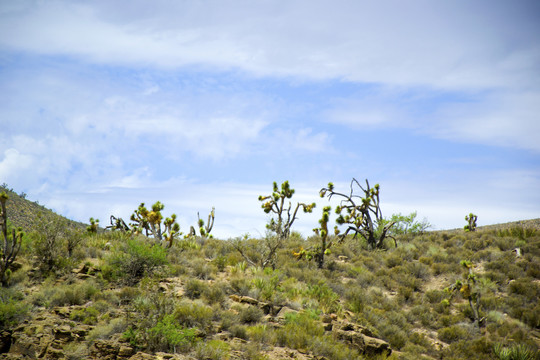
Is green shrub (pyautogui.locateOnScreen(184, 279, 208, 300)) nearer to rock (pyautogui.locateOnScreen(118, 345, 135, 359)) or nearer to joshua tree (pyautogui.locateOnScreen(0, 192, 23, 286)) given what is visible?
rock (pyautogui.locateOnScreen(118, 345, 135, 359))

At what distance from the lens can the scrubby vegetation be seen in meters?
9.48

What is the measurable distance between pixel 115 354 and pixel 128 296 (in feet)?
10.1

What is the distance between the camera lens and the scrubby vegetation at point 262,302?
9.48 metres

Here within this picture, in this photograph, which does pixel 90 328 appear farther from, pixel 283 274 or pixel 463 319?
pixel 463 319

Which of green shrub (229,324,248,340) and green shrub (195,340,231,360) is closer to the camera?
green shrub (195,340,231,360)

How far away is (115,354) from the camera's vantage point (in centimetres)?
877

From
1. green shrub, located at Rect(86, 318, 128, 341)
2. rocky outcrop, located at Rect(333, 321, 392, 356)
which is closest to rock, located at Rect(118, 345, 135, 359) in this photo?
green shrub, located at Rect(86, 318, 128, 341)

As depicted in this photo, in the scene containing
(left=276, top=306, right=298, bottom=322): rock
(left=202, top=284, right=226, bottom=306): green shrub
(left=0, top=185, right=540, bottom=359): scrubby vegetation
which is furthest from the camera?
(left=202, top=284, right=226, bottom=306): green shrub

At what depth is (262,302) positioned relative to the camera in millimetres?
12203

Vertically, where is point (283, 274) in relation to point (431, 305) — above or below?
above

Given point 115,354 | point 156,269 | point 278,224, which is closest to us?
point 115,354

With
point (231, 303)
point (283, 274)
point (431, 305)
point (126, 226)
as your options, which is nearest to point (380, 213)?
point (431, 305)

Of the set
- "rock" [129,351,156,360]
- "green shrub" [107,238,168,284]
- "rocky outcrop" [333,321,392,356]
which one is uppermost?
"green shrub" [107,238,168,284]

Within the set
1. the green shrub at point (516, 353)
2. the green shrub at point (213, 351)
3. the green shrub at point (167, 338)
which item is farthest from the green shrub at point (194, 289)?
the green shrub at point (516, 353)
